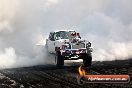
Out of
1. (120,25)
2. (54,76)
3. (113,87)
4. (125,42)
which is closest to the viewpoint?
(113,87)

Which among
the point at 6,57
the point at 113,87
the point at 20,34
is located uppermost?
the point at 20,34

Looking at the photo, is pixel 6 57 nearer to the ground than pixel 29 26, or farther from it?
nearer to the ground

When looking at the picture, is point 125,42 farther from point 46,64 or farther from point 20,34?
point 20,34

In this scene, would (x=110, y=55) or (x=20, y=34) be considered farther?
(x=20, y=34)

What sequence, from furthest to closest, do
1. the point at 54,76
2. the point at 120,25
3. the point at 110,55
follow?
the point at 120,25 < the point at 110,55 < the point at 54,76

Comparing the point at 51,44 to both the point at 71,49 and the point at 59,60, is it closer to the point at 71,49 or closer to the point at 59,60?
the point at 59,60

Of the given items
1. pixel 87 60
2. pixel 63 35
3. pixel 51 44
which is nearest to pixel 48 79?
pixel 87 60

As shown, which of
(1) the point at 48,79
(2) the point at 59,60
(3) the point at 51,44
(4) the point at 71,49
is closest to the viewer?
(1) the point at 48,79

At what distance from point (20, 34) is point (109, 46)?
9.18 metres

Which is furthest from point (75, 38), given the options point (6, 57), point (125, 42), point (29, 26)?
point (29, 26)

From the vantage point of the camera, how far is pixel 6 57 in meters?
23.4

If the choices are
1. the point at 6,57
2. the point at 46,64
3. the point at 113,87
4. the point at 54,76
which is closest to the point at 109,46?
the point at 46,64

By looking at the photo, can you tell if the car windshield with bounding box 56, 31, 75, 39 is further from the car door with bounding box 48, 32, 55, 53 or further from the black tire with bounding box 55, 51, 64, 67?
the black tire with bounding box 55, 51, 64, 67

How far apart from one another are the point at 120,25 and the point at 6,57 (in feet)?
42.9
